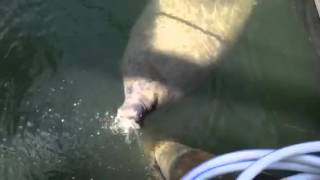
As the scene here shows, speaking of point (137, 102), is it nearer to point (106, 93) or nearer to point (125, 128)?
point (125, 128)

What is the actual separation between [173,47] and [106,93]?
1.77 feet

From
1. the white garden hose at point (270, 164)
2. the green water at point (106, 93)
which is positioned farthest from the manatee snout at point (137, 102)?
the white garden hose at point (270, 164)

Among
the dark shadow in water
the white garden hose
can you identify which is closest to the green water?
the dark shadow in water

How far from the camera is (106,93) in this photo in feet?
12.9

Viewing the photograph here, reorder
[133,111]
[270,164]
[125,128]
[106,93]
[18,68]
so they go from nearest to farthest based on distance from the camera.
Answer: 1. [270,164]
2. [133,111]
3. [125,128]
4. [106,93]
5. [18,68]

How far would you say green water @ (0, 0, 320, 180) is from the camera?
371cm

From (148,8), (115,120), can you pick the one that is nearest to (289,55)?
(148,8)

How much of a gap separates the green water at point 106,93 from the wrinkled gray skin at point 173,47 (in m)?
0.10

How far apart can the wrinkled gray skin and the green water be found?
0.10m

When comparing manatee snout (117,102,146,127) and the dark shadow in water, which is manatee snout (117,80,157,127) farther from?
the dark shadow in water

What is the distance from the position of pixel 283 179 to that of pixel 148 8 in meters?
2.11

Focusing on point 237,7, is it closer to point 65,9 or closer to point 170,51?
point 170,51

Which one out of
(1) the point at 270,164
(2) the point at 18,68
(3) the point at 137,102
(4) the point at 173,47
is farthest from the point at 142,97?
(1) the point at 270,164

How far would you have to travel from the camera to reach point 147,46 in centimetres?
393
